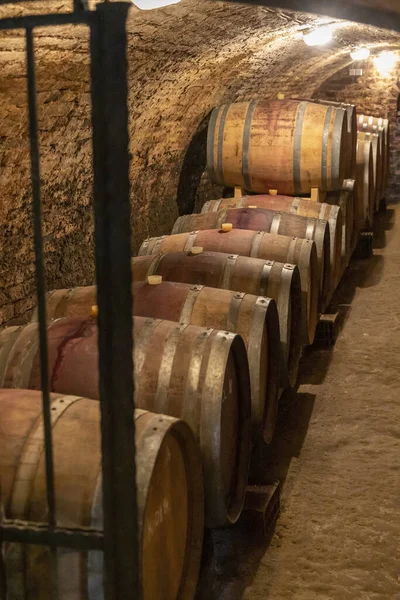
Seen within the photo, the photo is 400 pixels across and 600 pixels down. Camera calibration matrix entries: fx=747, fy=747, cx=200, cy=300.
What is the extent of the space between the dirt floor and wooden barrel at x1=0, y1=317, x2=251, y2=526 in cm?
30

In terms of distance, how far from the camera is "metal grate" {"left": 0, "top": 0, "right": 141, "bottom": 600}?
1.55 metres

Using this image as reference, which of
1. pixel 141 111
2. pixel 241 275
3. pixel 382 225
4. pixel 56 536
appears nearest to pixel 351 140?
pixel 141 111

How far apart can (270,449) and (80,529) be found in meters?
2.42

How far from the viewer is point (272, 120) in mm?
6227

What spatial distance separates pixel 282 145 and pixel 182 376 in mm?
3803

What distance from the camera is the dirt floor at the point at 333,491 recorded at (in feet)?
9.78

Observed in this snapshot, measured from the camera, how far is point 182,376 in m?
2.73

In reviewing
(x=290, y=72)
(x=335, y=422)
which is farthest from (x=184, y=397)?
(x=290, y=72)

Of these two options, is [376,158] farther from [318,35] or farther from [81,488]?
[81,488]

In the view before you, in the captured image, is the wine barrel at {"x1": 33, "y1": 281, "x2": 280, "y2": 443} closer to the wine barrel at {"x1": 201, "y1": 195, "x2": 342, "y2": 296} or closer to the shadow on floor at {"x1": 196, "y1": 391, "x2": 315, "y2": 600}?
the shadow on floor at {"x1": 196, "y1": 391, "x2": 315, "y2": 600}

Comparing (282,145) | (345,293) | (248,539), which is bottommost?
(248,539)

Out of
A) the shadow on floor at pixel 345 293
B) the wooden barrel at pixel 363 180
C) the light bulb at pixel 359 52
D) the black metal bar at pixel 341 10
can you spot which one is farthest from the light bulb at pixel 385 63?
the black metal bar at pixel 341 10

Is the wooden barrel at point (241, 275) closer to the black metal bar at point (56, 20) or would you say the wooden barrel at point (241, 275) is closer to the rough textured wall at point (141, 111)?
the rough textured wall at point (141, 111)

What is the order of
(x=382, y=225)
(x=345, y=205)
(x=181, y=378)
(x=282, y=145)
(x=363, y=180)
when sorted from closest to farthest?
(x=181, y=378), (x=282, y=145), (x=345, y=205), (x=363, y=180), (x=382, y=225)
